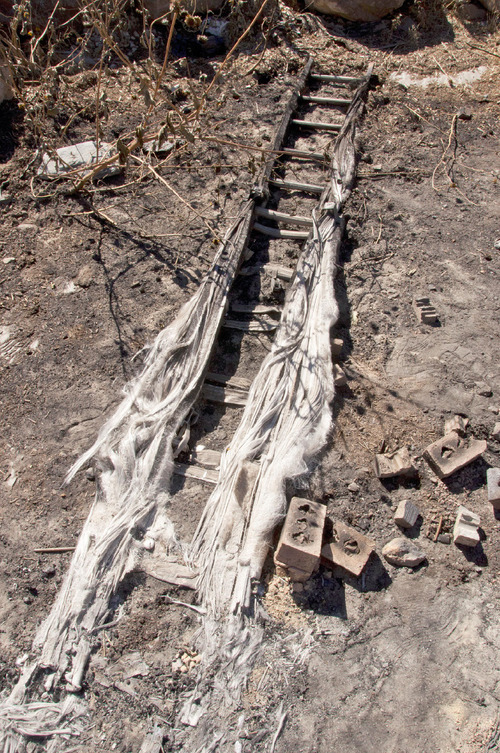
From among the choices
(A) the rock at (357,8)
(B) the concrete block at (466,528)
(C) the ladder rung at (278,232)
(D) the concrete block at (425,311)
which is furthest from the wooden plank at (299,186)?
(A) the rock at (357,8)

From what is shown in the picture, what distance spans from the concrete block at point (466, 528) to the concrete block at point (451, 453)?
28cm

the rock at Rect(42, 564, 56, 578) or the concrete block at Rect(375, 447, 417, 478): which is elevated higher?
the concrete block at Rect(375, 447, 417, 478)

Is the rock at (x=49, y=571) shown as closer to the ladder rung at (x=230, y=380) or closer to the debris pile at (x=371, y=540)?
the debris pile at (x=371, y=540)

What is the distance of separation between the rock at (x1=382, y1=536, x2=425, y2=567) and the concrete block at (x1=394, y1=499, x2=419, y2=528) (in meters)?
0.11

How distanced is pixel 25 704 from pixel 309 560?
1.62 metres

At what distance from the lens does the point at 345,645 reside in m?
2.80

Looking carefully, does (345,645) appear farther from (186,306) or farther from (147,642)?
(186,306)

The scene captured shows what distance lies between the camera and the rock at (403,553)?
121 inches

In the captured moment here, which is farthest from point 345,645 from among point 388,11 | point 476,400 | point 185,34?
point 388,11

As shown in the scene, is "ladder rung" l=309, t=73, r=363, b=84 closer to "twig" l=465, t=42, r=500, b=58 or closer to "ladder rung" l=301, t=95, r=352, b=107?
"ladder rung" l=301, t=95, r=352, b=107

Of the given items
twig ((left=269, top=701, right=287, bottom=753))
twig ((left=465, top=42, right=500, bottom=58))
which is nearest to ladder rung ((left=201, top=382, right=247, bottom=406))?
twig ((left=269, top=701, right=287, bottom=753))

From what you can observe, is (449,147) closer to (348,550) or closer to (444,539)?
(444,539)

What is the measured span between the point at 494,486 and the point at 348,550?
1059 millimetres

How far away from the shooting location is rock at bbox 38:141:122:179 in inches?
208
